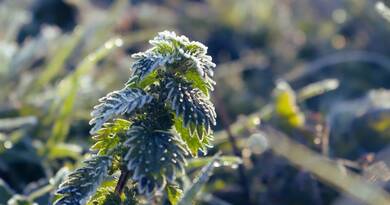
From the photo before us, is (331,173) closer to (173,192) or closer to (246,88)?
(173,192)

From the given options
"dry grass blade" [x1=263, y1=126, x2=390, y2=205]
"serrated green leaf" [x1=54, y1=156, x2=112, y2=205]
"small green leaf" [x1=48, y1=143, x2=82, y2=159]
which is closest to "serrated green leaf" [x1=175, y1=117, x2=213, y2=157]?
"serrated green leaf" [x1=54, y1=156, x2=112, y2=205]

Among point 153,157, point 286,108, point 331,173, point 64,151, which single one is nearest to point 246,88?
point 286,108

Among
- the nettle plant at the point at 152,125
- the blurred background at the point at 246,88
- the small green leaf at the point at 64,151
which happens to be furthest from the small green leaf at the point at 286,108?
the nettle plant at the point at 152,125

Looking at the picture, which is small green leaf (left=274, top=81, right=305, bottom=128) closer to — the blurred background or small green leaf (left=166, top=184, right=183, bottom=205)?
the blurred background

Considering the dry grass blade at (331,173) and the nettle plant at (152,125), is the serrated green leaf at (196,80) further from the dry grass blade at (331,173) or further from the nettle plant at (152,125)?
the dry grass blade at (331,173)

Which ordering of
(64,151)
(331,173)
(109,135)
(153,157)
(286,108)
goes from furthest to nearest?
(286,108) < (64,151) < (331,173) < (109,135) < (153,157)

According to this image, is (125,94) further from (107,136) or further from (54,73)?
(54,73)
